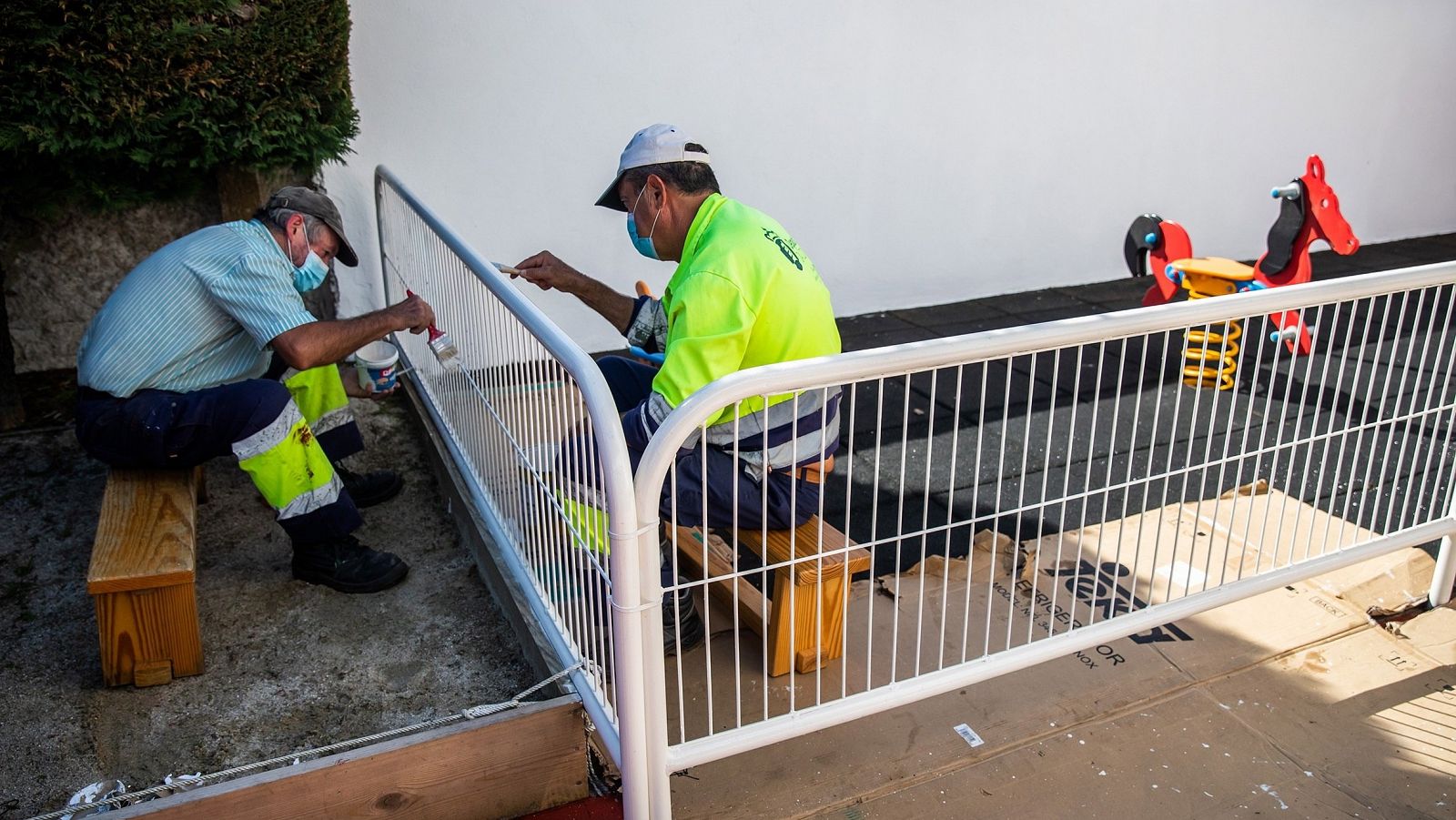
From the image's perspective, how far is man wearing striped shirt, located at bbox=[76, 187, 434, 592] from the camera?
3158 mm

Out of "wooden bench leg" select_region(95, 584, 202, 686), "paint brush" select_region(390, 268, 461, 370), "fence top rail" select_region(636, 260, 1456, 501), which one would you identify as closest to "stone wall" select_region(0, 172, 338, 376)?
"paint brush" select_region(390, 268, 461, 370)

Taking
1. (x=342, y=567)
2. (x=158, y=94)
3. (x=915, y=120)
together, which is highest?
(x=158, y=94)

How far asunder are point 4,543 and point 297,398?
1.03 m

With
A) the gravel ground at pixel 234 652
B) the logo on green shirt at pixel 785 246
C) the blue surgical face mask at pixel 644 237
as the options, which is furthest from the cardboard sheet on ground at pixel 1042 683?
the blue surgical face mask at pixel 644 237

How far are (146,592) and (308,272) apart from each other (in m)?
1.13

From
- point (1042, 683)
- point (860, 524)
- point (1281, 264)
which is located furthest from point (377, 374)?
point (1281, 264)

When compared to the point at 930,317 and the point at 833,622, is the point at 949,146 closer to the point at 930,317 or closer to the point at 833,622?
the point at 930,317

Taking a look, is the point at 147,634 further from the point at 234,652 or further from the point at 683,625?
the point at 683,625

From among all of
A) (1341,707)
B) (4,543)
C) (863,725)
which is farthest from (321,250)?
Result: (1341,707)

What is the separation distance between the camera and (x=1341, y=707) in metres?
3.02

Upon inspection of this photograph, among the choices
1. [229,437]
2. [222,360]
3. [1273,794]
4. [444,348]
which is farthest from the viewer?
[444,348]

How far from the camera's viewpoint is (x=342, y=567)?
341cm

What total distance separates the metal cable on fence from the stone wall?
2573mm

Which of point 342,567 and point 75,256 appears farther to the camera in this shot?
point 75,256
